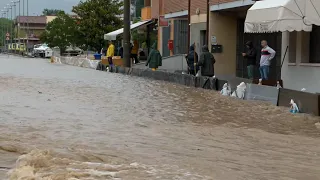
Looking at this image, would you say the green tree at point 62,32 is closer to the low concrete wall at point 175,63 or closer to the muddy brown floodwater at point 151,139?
the low concrete wall at point 175,63

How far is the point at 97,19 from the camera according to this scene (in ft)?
177

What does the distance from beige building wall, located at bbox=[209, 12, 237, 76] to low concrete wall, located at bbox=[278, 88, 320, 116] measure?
12.2m

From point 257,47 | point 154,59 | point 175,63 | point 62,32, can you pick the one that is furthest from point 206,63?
point 62,32

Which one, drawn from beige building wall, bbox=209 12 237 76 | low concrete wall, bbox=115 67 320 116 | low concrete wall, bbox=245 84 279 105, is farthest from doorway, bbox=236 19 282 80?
low concrete wall, bbox=245 84 279 105

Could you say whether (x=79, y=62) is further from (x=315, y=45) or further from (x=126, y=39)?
(x=315, y=45)

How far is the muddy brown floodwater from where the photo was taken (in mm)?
6977

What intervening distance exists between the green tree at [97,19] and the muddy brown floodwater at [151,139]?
37.9 meters

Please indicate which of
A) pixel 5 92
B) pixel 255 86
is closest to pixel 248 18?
pixel 255 86

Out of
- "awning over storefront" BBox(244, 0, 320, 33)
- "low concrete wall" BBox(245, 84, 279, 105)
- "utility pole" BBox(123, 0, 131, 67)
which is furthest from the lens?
"utility pole" BBox(123, 0, 131, 67)

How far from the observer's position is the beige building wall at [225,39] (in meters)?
26.2

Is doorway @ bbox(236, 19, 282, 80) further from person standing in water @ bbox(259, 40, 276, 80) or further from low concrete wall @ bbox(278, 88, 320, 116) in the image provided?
low concrete wall @ bbox(278, 88, 320, 116)

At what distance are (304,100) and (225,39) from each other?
13674mm

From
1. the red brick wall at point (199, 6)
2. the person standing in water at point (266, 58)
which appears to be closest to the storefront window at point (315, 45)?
the person standing in water at point (266, 58)

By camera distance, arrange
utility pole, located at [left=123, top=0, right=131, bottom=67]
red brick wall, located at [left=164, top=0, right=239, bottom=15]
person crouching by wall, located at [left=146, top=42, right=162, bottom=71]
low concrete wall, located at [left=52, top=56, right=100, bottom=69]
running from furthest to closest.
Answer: low concrete wall, located at [left=52, top=56, right=100, bottom=69] < utility pole, located at [left=123, top=0, right=131, bottom=67] < person crouching by wall, located at [left=146, top=42, right=162, bottom=71] < red brick wall, located at [left=164, top=0, right=239, bottom=15]
